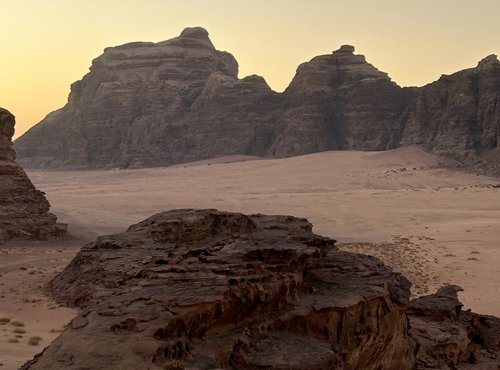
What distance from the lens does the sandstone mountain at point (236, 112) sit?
208ft

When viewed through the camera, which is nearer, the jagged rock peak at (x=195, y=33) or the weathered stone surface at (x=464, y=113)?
the weathered stone surface at (x=464, y=113)

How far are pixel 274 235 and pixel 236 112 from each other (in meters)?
74.1

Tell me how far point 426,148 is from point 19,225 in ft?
182

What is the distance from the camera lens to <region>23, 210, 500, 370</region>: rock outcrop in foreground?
543 cm

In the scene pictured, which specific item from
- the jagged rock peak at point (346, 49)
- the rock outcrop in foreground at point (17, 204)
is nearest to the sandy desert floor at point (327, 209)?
the rock outcrop in foreground at point (17, 204)

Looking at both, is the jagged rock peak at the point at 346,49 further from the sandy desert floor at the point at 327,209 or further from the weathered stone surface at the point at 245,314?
the weathered stone surface at the point at 245,314

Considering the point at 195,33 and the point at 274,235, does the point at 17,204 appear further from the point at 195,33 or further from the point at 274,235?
the point at 195,33

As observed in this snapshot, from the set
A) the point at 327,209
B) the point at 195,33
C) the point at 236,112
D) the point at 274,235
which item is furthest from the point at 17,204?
the point at 195,33

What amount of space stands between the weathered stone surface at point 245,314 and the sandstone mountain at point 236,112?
53688 millimetres

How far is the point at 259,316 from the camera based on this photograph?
21.7ft

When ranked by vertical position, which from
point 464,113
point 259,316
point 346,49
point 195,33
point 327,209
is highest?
point 195,33

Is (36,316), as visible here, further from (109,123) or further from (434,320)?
(109,123)

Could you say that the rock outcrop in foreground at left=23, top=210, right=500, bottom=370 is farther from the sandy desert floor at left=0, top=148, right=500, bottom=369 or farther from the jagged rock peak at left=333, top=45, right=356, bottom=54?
the jagged rock peak at left=333, top=45, right=356, bottom=54

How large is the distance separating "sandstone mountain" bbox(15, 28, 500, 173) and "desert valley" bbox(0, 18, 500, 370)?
0.32 metres
